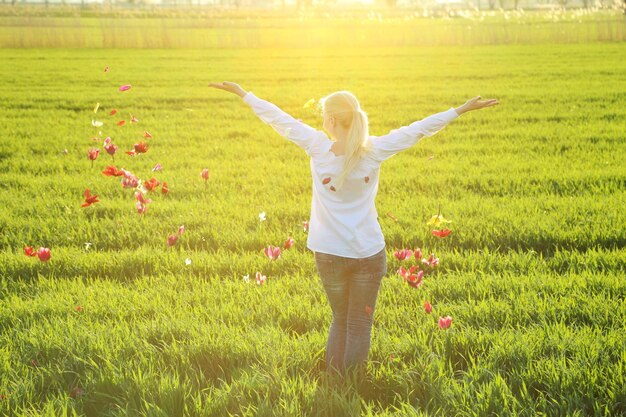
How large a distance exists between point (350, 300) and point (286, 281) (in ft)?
5.57

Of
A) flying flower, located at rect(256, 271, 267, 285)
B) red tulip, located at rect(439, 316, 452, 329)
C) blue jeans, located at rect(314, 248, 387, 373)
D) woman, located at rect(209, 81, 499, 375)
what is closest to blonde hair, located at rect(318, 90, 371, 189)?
woman, located at rect(209, 81, 499, 375)

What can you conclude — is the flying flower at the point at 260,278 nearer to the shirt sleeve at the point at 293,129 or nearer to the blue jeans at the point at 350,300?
the blue jeans at the point at 350,300

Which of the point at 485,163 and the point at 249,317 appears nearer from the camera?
the point at 249,317

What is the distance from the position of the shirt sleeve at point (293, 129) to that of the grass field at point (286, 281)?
47.2 inches

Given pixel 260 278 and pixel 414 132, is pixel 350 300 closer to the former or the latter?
pixel 414 132

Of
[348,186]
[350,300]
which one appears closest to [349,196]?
[348,186]

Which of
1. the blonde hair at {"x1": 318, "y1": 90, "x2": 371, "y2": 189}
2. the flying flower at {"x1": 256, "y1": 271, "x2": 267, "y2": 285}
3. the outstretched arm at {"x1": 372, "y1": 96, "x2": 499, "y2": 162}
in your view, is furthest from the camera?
the flying flower at {"x1": 256, "y1": 271, "x2": 267, "y2": 285}

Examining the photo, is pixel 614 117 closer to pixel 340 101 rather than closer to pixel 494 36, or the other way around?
pixel 340 101

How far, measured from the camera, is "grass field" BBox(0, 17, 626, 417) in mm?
3744

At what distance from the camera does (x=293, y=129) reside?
376 centimetres

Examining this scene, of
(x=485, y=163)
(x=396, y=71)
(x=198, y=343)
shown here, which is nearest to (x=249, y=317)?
(x=198, y=343)

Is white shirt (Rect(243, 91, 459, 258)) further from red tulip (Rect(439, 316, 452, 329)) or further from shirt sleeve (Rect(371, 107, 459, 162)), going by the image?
red tulip (Rect(439, 316, 452, 329))

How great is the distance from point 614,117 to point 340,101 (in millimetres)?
12207

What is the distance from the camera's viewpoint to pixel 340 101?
3.51 meters
